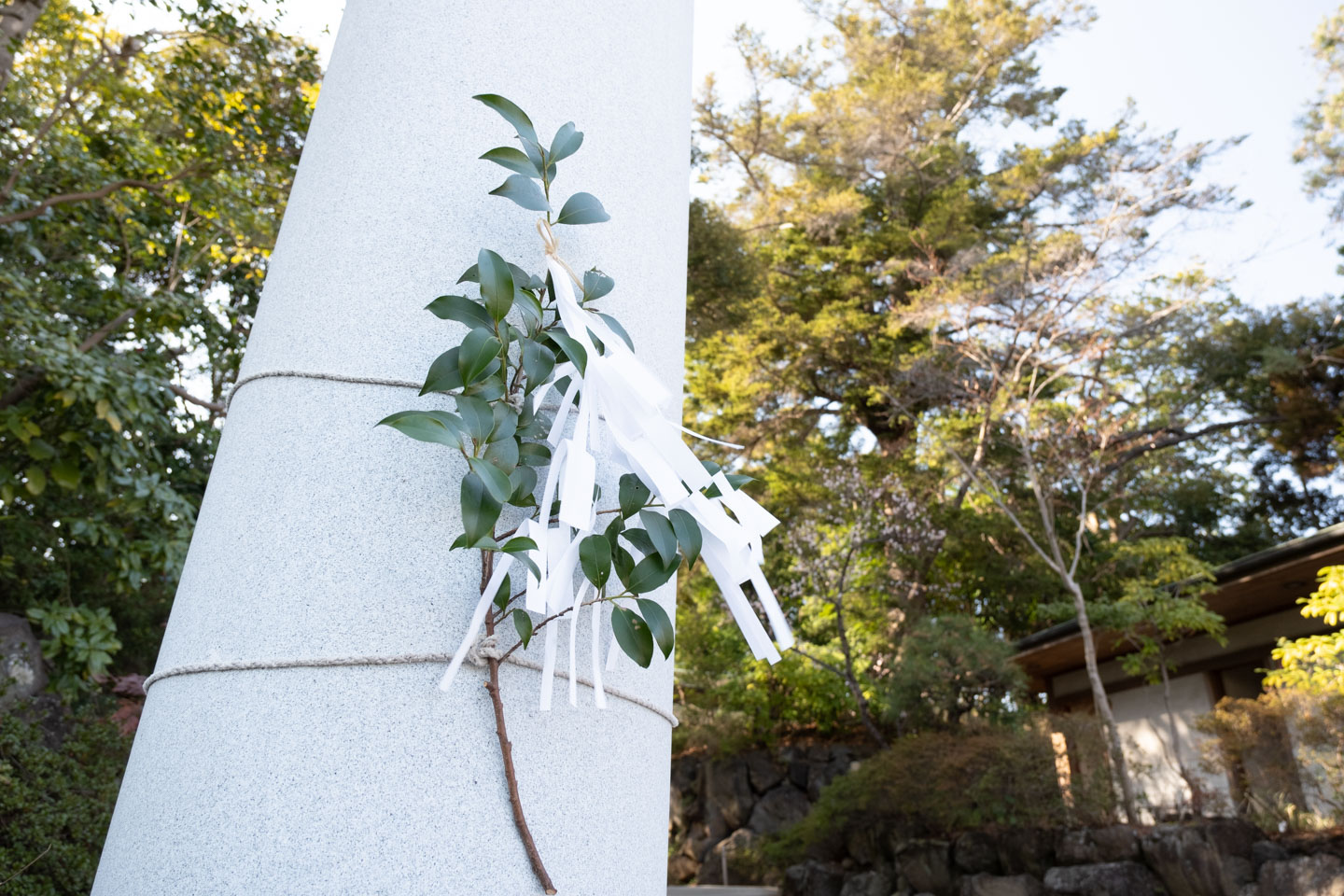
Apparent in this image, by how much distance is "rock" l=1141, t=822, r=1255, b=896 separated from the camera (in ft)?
17.4

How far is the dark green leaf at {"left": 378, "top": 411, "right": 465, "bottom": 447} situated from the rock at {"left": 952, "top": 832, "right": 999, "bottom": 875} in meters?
6.93

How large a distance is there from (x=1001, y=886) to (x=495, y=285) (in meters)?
6.84

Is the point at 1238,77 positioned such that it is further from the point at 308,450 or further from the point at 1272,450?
the point at 308,450

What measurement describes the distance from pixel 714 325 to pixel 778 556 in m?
2.99

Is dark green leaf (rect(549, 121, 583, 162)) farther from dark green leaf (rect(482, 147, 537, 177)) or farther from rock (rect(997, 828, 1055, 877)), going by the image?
rock (rect(997, 828, 1055, 877))

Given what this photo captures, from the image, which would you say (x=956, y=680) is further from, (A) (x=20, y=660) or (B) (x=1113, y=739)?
(A) (x=20, y=660)

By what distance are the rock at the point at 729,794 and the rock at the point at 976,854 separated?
329 centimetres

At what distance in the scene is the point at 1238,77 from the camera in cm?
1152

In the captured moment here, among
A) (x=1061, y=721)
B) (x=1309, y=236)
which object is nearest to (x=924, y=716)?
(x=1061, y=721)

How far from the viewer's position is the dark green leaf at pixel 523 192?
885mm

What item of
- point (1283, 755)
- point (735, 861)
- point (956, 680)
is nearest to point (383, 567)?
point (1283, 755)

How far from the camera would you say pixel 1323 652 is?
16.0 feet

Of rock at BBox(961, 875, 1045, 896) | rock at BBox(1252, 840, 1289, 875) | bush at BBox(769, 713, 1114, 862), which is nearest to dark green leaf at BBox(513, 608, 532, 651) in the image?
rock at BBox(1252, 840, 1289, 875)

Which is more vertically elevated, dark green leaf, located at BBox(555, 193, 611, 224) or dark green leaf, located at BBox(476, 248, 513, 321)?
dark green leaf, located at BBox(555, 193, 611, 224)
